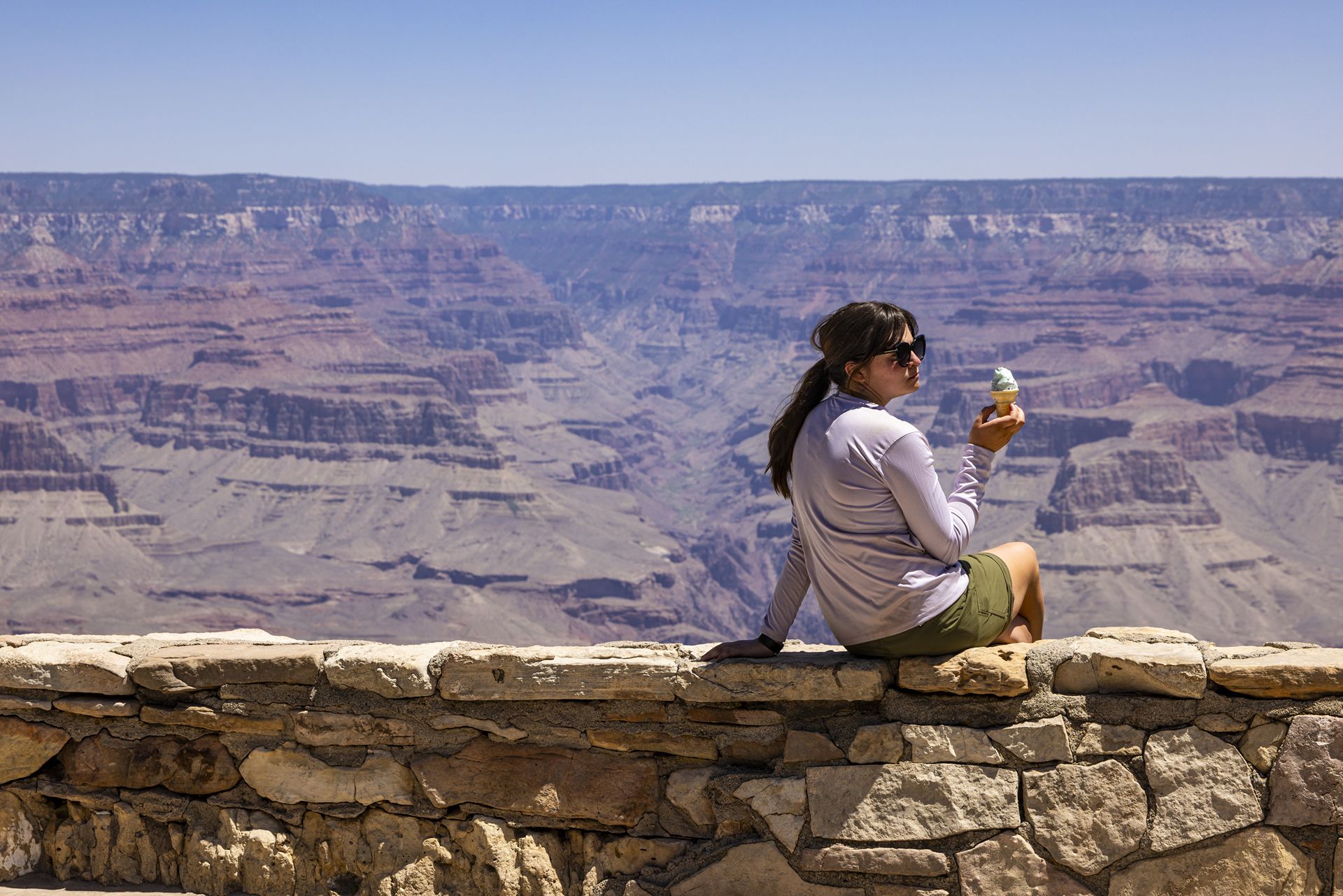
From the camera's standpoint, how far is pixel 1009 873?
5.25 metres

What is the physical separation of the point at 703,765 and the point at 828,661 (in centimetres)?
69

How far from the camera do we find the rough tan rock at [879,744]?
5367 millimetres

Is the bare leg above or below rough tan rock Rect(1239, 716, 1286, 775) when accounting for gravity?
above

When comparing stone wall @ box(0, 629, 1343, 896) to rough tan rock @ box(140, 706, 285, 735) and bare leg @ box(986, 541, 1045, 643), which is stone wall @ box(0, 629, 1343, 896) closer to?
rough tan rock @ box(140, 706, 285, 735)

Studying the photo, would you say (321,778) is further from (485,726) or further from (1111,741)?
(1111,741)

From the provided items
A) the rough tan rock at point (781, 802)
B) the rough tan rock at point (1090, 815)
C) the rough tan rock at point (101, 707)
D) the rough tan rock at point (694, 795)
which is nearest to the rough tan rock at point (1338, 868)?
the rough tan rock at point (1090, 815)

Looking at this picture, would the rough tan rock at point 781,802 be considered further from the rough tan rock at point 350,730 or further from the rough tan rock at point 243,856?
the rough tan rock at point 243,856

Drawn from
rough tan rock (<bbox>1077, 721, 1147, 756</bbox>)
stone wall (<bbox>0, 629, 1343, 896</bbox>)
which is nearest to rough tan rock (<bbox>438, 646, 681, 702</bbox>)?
stone wall (<bbox>0, 629, 1343, 896</bbox>)

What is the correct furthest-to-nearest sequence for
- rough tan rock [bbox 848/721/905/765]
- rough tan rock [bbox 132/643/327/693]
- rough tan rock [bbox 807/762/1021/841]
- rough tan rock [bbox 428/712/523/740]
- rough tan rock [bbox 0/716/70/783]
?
1. rough tan rock [bbox 0/716/70/783]
2. rough tan rock [bbox 132/643/327/693]
3. rough tan rock [bbox 428/712/523/740]
4. rough tan rock [bbox 848/721/905/765]
5. rough tan rock [bbox 807/762/1021/841]

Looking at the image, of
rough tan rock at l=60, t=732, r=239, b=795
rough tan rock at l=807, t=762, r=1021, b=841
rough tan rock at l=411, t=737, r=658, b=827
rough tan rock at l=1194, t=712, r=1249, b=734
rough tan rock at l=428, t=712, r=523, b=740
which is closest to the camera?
rough tan rock at l=1194, t=712, r=1249, b=734

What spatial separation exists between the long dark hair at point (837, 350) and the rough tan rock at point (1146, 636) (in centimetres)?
140

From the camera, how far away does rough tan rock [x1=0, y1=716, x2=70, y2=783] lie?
20.7ft

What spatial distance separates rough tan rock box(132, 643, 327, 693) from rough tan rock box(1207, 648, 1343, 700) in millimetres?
3654

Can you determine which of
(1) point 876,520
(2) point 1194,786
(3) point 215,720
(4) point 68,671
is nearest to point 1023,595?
(1) point 876,520
